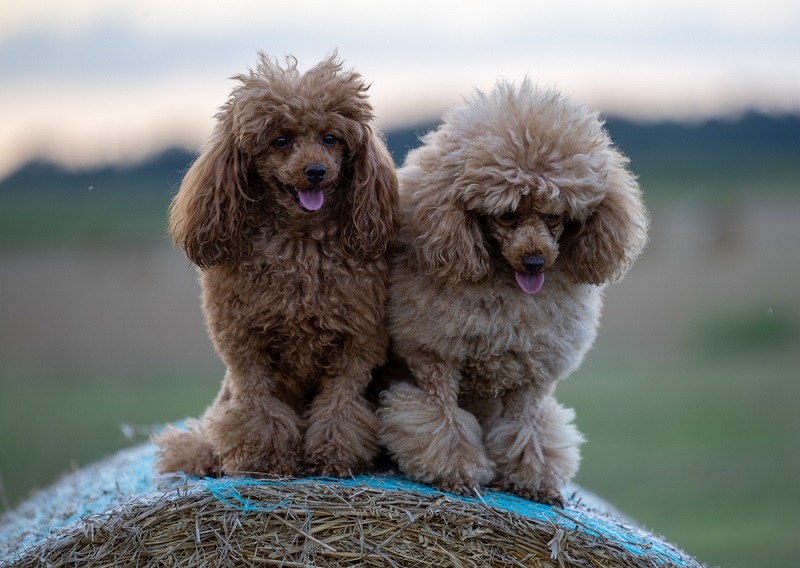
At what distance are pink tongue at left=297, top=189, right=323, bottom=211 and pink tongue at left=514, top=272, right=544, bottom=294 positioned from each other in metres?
0.79

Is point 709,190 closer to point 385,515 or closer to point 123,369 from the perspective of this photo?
point 123,369

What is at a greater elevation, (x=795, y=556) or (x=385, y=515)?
(x=795, y=556)

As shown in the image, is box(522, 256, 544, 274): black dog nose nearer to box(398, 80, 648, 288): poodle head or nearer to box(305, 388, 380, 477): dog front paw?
box(398, 80, 648, 288): poodle head

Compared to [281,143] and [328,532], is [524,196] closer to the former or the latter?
[281,143]

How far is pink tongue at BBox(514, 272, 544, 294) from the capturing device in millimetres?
3449

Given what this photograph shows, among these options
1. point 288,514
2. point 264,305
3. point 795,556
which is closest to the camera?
point 288,514

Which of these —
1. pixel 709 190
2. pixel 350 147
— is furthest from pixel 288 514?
pixel 709 190

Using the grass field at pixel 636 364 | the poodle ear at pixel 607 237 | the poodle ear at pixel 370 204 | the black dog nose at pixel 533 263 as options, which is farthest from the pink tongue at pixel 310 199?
the grass field at pixel 636 364

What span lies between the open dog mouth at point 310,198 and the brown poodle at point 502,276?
0.39 metres

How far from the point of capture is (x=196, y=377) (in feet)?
42.5

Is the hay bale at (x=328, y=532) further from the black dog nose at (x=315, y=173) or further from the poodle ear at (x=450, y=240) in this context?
the black dog nose at (x=315, y=173)

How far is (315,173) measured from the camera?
10.9 ft

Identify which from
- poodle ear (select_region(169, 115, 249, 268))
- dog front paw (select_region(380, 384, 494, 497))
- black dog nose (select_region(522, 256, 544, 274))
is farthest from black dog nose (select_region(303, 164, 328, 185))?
dog front paw (select_region(380, 384, 494, 497))

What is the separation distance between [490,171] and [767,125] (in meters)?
16.1
